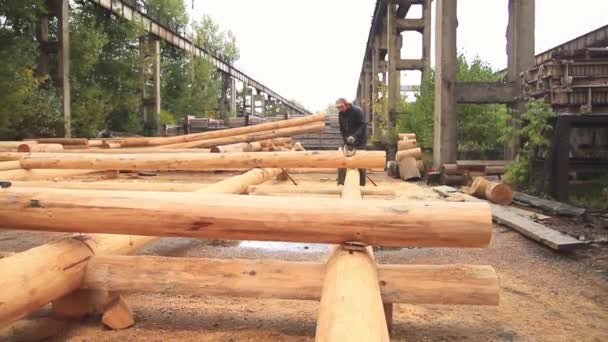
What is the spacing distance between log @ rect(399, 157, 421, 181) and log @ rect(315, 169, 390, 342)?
9286mm

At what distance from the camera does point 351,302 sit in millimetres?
2062

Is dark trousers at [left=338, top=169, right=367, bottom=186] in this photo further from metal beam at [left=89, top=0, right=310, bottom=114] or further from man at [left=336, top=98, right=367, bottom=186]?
metal beam at [left=89, top=0, right=310, bottom=114]

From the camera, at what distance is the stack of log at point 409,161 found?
11.9 meters

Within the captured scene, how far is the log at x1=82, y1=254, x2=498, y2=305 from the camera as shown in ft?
9.30

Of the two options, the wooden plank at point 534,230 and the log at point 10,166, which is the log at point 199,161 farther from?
the wooden plank at point 534,230

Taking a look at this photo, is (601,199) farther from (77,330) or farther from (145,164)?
(77,330)

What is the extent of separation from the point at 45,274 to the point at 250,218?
3.51 ft

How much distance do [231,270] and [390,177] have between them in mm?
10447

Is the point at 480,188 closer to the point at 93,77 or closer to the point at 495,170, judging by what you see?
the point at 495,170

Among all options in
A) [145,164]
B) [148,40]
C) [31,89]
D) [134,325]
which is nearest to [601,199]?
[145,164]

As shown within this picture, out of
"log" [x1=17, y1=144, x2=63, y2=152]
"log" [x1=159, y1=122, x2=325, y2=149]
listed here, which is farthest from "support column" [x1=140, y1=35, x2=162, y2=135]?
"log" [x1=17, y1=144, x2=63, y2=152]

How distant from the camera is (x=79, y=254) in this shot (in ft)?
9.42

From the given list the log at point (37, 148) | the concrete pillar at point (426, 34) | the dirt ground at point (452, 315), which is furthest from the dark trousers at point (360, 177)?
the concrete pillar at point (426, 34)

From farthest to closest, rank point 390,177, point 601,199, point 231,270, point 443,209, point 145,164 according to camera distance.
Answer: point 390,177
point 601,199
point 145,164
point 231,270
point 443,209
